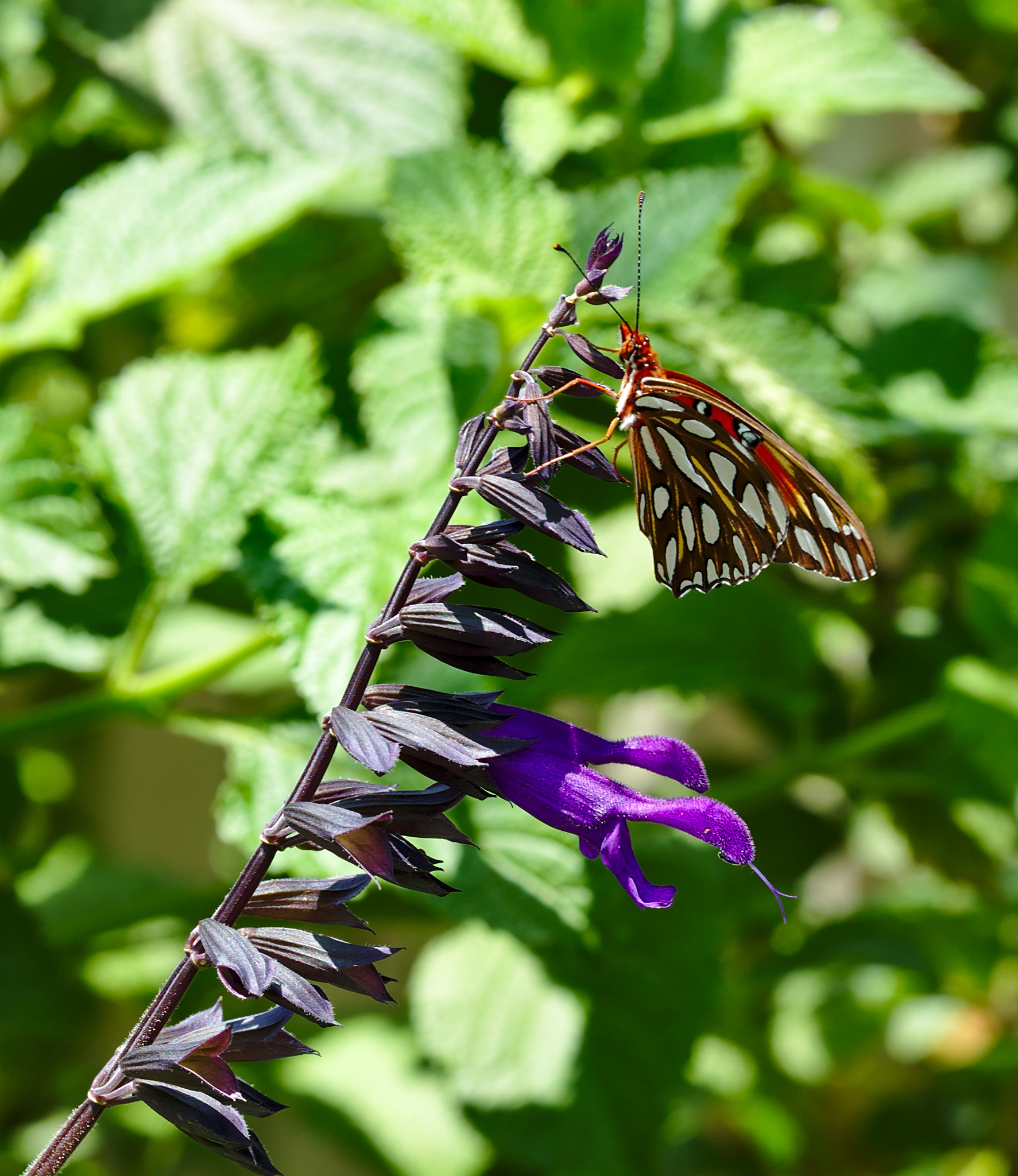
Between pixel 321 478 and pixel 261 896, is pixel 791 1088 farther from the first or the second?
pixel 261 896

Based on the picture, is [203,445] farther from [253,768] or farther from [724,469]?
[724,469]

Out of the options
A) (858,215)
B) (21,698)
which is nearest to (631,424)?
(858,215)

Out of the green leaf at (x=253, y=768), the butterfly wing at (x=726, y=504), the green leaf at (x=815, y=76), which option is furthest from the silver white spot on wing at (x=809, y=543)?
the green leaf at (x=815, y=76)

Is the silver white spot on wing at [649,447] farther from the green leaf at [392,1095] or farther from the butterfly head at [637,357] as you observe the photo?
the green leaf at [392,1095]

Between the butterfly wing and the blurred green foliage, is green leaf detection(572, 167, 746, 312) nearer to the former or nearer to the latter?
the blurred green foliage

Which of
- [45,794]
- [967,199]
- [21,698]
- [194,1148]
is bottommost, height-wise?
[194,1148]

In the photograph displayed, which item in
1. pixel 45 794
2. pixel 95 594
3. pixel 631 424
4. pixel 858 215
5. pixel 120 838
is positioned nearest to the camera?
pixel 631 424
